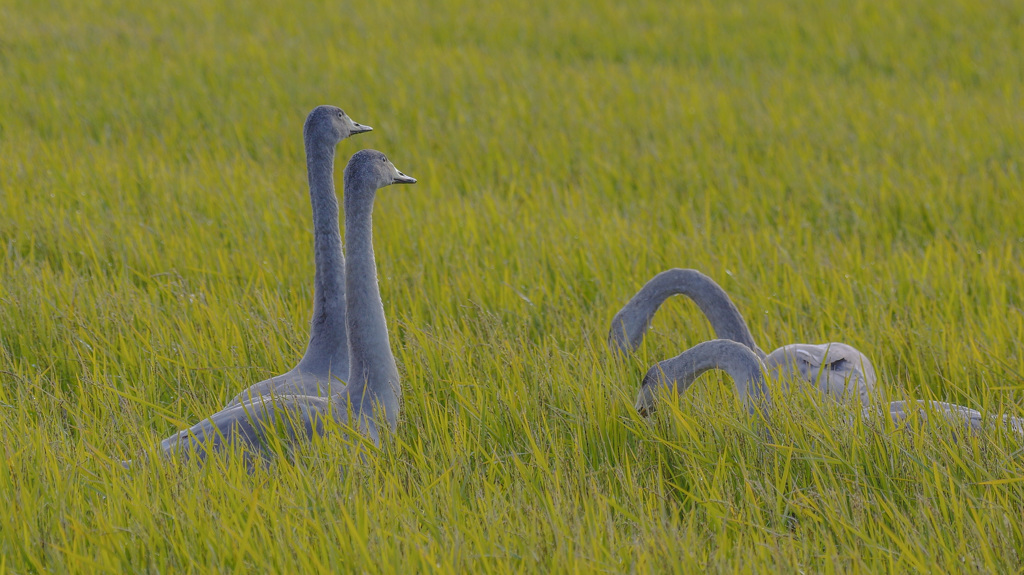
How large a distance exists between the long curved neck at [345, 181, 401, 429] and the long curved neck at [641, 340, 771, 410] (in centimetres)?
86

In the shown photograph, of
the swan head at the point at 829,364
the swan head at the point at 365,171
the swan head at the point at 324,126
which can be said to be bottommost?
the swan head at the point at 829,364

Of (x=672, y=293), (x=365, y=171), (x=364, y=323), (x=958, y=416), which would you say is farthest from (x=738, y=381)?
(x=365, y=171)

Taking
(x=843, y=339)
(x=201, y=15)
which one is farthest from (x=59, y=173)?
(x=201, y=15)

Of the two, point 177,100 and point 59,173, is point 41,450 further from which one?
point 177,100

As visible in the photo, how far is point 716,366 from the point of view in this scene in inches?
122

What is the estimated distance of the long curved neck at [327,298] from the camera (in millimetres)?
3428

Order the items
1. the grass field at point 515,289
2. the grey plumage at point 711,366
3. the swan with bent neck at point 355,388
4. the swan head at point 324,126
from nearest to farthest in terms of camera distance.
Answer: the grass field at point 515,289 → the swan with bent neck at point 355,388 → the grey plumage at point 711,366 → the swan head at point 324,126

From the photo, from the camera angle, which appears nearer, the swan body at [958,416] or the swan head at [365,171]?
the swan body at [958,416]

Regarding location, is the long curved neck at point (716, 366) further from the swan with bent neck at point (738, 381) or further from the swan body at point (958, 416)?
the swan body at point (958, 416)

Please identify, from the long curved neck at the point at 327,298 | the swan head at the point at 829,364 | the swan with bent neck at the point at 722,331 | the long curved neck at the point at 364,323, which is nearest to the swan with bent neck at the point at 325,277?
the long curved neck at the point at 327,298

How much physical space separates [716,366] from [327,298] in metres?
1.42

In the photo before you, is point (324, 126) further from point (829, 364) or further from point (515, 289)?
point (829, 364)

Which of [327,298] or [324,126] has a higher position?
[324,126]

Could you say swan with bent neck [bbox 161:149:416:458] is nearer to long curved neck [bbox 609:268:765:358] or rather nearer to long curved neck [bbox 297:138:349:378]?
long curved neck [bbox 297:138:349:378]
